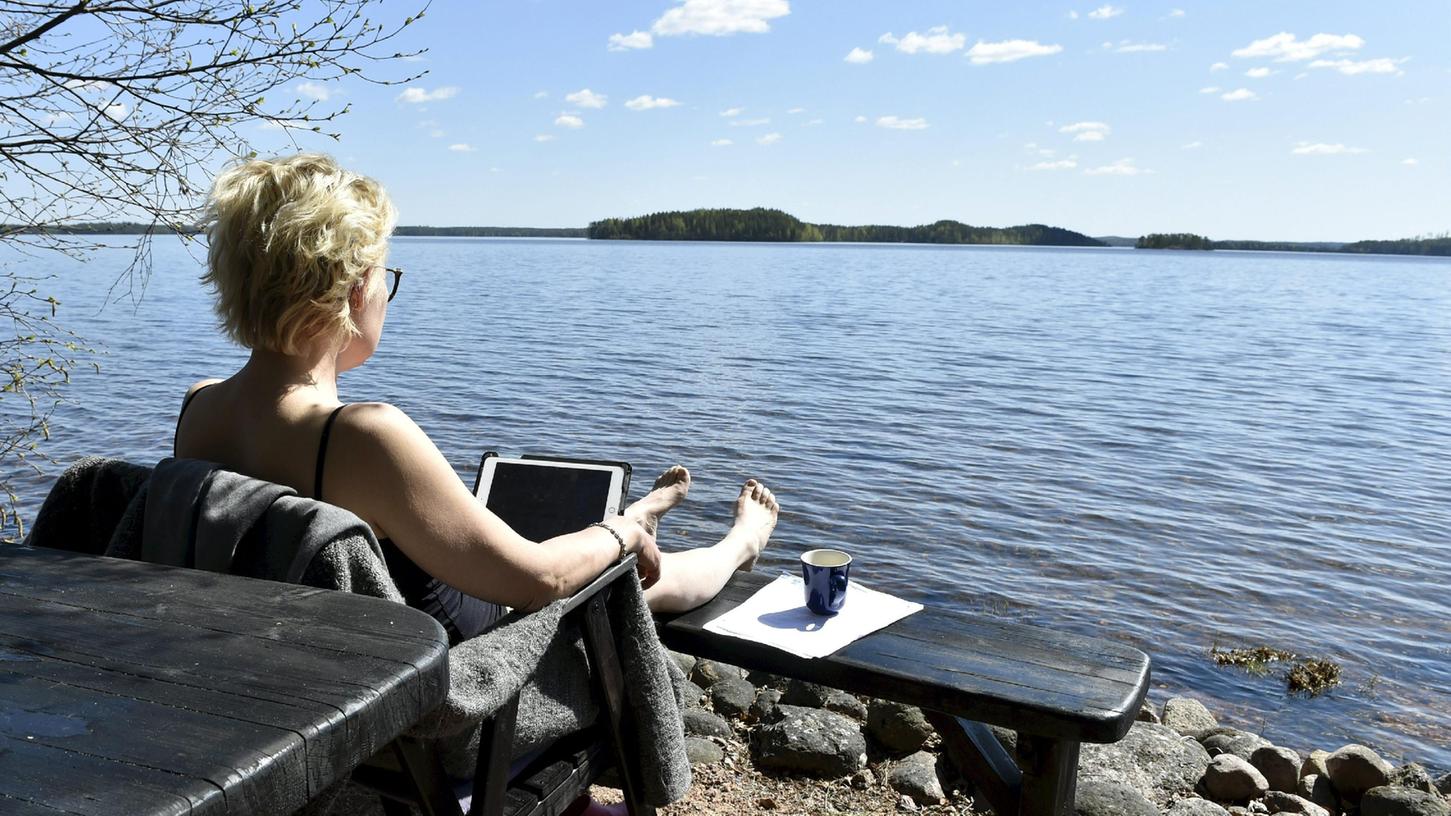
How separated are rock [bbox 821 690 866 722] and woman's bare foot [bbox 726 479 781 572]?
70.0 inches

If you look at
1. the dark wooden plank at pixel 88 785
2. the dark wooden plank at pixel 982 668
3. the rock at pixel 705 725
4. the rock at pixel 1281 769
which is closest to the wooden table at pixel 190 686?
the dark wooden plank at pixel 88 785

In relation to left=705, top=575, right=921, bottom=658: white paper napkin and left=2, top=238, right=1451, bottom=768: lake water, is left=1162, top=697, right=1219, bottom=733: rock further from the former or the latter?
left=705, top=575, right=921, bottom=658: white paper napkin

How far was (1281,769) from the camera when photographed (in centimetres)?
490

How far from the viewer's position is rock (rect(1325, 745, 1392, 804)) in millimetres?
4766

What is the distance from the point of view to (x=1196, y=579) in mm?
7773

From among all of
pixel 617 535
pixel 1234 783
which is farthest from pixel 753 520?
pixel 1234 783

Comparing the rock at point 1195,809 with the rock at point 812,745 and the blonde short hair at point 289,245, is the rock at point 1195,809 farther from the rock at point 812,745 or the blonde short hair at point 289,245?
the blonde short hair at point 289,245

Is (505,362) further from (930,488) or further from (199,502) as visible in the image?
(199,502)

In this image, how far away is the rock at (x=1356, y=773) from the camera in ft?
15.6

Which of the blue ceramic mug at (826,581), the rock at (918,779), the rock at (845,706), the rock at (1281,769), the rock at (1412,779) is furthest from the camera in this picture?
the rock at (845,706)

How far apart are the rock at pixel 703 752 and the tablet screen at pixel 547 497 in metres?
1.64

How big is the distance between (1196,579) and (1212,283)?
57556 millimetres

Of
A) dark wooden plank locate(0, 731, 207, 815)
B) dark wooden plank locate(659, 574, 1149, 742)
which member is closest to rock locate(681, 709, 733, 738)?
dark wooden plank locate(659, 574, 1149, 742)

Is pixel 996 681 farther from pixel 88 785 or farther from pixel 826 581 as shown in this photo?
pixel 88 785
